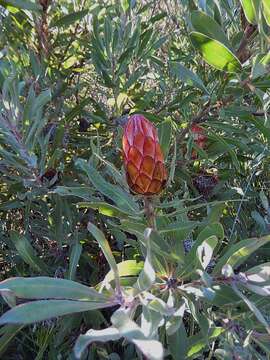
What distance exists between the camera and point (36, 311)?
2.92 feet

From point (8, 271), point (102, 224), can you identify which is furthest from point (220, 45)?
point (8, 271)

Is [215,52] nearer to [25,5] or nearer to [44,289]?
[44,289]

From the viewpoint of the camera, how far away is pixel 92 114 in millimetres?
2113

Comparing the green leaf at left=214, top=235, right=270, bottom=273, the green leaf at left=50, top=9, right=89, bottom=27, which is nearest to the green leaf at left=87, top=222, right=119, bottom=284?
the green leaf at left=214, top=235, right=270, bottom=273

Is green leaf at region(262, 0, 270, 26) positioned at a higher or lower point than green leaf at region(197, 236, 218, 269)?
higher

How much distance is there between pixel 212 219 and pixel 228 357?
0.34 metres

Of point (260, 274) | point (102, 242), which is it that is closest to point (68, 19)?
point (102, 242)

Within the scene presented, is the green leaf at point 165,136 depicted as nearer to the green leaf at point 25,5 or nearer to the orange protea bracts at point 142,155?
the orange protea bracts at point 142,155

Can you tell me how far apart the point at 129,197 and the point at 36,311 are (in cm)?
47

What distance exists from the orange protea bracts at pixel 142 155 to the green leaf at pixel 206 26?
0.31 meters

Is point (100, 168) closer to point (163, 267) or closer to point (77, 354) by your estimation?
point (163, 267)

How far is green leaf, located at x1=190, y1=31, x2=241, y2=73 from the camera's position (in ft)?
4.12

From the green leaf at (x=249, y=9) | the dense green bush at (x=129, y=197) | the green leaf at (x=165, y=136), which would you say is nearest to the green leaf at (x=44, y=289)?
the dense green bush at (x=129, y=197)

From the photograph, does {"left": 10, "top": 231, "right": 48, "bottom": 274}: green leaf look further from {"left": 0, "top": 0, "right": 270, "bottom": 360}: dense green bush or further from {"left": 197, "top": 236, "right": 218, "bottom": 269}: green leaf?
{"left": 197, "top": 236, "right": 218, "bottom": 269}: green leaf
